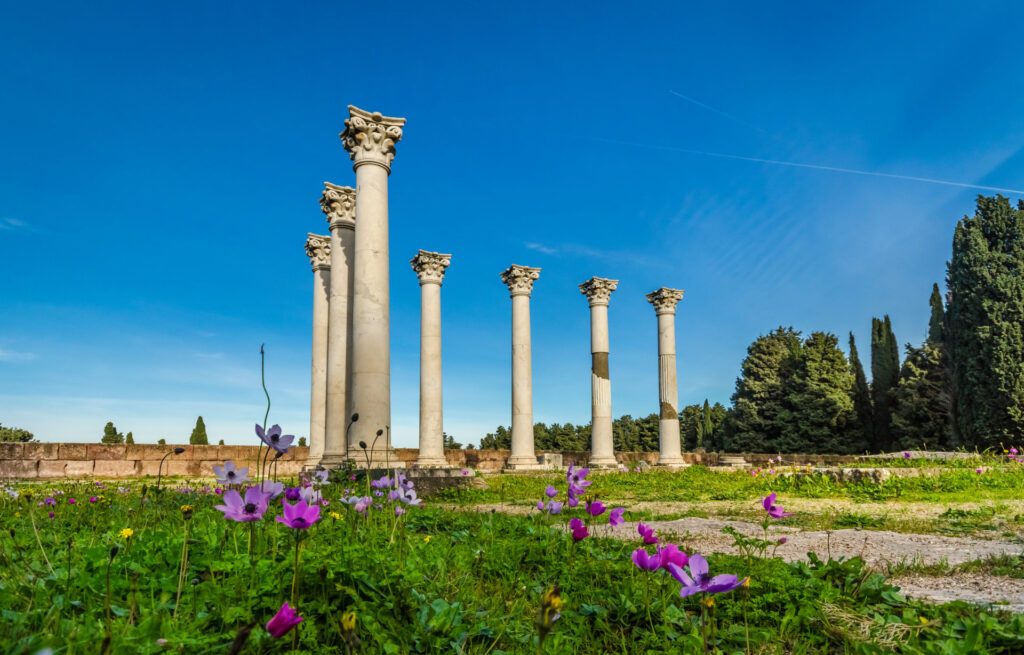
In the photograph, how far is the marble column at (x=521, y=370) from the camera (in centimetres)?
2891

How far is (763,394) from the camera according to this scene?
5362cm

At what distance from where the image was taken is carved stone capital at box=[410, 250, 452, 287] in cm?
2816

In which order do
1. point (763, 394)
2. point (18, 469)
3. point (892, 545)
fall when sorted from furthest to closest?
point (763, 394) → point (18, 469) → point (892, 545)

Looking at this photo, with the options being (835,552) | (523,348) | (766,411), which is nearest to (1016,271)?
(766,411)

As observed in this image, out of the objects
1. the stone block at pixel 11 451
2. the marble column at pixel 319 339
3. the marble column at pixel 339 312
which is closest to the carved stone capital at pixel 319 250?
the marble column at pixel 319 339

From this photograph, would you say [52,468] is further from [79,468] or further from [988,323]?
[988,323]

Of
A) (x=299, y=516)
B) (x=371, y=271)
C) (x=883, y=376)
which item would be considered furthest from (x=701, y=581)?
(x=883, y=376)

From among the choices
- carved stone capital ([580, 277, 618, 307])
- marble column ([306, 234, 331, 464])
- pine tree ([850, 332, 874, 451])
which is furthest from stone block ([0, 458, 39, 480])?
pine tree ([850, 332, 874, 451])

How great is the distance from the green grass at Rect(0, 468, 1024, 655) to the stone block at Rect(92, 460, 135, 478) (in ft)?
73.7

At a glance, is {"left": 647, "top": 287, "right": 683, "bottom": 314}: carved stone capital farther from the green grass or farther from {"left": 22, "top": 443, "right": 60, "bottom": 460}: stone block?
the green grass

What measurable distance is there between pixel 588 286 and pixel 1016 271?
27071mm

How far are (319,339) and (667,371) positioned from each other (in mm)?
17402

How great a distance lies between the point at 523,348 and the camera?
98.0ft

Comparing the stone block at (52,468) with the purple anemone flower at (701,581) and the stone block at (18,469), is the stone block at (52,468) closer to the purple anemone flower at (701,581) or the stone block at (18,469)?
the stone block at (18,469)
